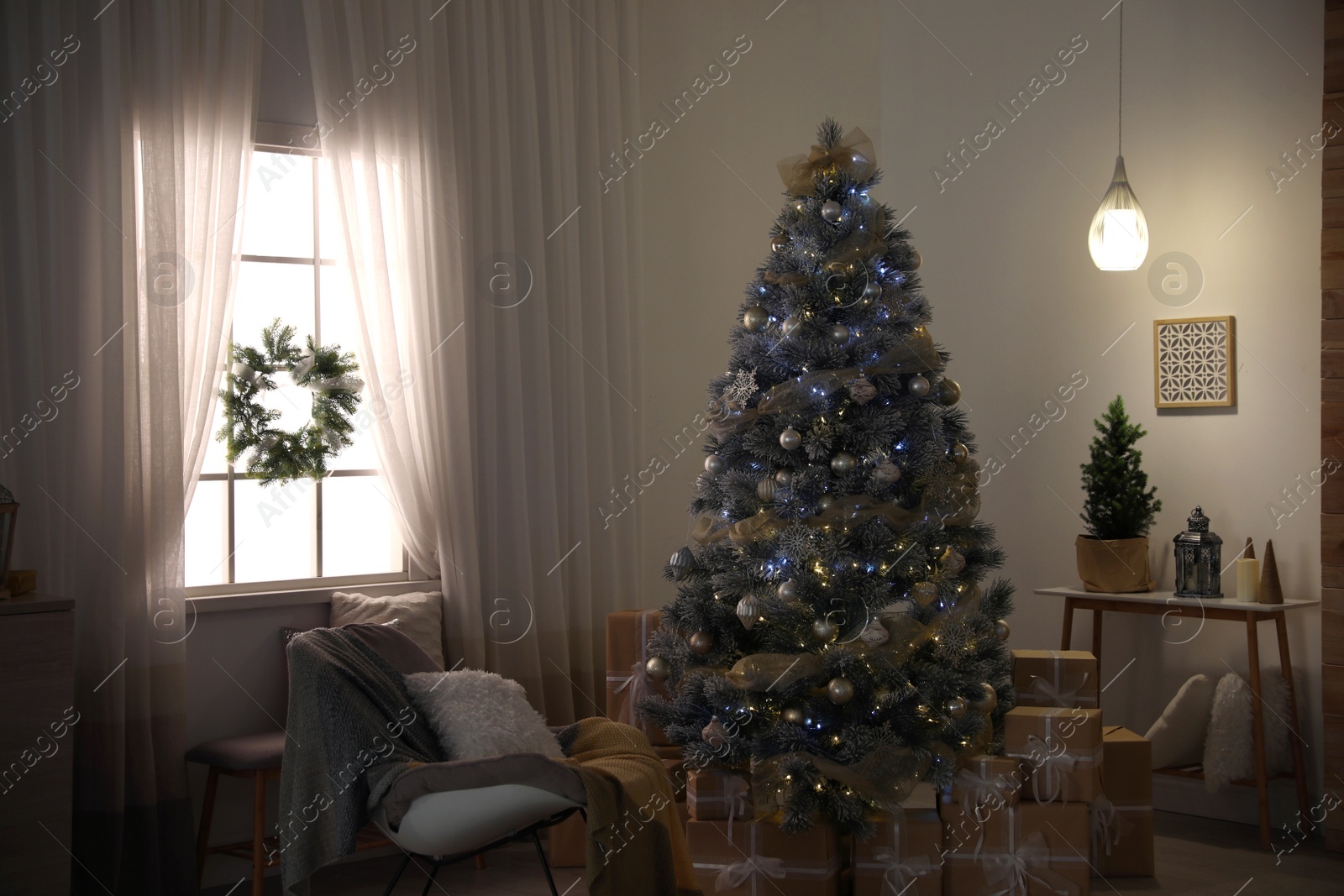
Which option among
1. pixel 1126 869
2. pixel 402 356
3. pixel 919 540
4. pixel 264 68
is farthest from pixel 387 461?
pixel 1126 869

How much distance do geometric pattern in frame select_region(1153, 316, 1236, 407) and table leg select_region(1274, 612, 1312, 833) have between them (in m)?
0.87

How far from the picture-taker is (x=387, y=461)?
3.91 m

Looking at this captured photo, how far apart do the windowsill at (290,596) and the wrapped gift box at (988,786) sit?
2012 mm

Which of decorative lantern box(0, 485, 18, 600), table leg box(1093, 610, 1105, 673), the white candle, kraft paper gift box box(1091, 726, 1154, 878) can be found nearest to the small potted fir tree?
table leg box(1093, 610, 1105, 673)

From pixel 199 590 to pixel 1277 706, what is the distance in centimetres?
379

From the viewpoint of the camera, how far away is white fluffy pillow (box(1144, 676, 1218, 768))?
4.01 meters

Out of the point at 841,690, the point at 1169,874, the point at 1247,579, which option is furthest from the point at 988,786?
the point at 1247,579

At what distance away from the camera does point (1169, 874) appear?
339cm

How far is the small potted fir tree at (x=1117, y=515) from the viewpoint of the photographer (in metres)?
4.06

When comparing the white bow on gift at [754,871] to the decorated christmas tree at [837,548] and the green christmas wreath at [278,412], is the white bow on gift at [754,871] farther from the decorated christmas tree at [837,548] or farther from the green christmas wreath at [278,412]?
the green christmas wreath at [278,412]

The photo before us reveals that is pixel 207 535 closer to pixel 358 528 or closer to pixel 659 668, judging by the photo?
pixel 358 528

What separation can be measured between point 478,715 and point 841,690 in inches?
38.4

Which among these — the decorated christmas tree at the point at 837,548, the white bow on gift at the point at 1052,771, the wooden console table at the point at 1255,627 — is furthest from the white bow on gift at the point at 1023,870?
the wooden console table at the point at 1255,627

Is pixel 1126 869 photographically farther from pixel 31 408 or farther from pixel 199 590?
pixel 31 408
